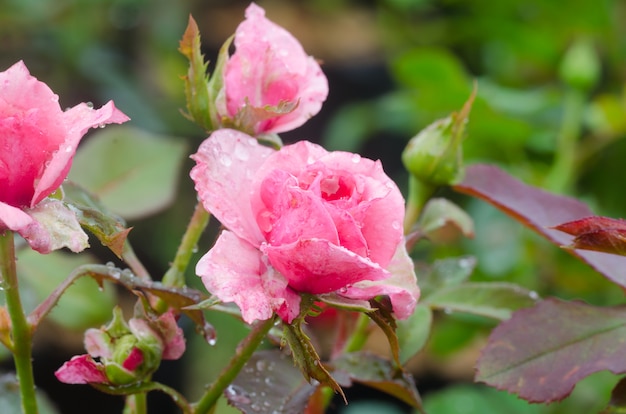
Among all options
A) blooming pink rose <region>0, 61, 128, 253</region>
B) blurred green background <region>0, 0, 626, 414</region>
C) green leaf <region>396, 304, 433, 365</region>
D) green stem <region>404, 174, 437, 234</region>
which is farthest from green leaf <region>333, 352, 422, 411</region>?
blurred green background <region>0, 0, 626, 414</region>

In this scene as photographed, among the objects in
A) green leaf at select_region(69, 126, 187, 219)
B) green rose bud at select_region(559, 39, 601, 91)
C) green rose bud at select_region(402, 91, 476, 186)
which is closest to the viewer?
green rose bud at select_region(402, 91, 476, 186)

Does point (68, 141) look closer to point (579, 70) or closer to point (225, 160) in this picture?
point (225, 160)

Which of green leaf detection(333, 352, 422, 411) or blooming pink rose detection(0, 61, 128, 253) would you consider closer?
blooming pink rose detection(0, 61, 128, 253)

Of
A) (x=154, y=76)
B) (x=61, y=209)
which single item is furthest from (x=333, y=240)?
(x=154, y=76)

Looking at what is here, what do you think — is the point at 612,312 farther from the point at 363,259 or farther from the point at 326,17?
the point at 326,17

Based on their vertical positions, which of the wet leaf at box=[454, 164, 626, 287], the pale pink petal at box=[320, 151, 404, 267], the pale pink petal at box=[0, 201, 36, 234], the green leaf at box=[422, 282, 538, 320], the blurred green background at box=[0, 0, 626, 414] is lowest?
the blurred green background at box=[0, 0, 626, 414]

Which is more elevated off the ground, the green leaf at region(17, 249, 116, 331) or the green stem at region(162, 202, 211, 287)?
the green stem at region(162, 202, 211, 287)

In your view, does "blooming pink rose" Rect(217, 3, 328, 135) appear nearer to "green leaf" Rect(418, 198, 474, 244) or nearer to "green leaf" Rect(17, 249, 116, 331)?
"green leaf" Rect(418, 198, 474, 244)
